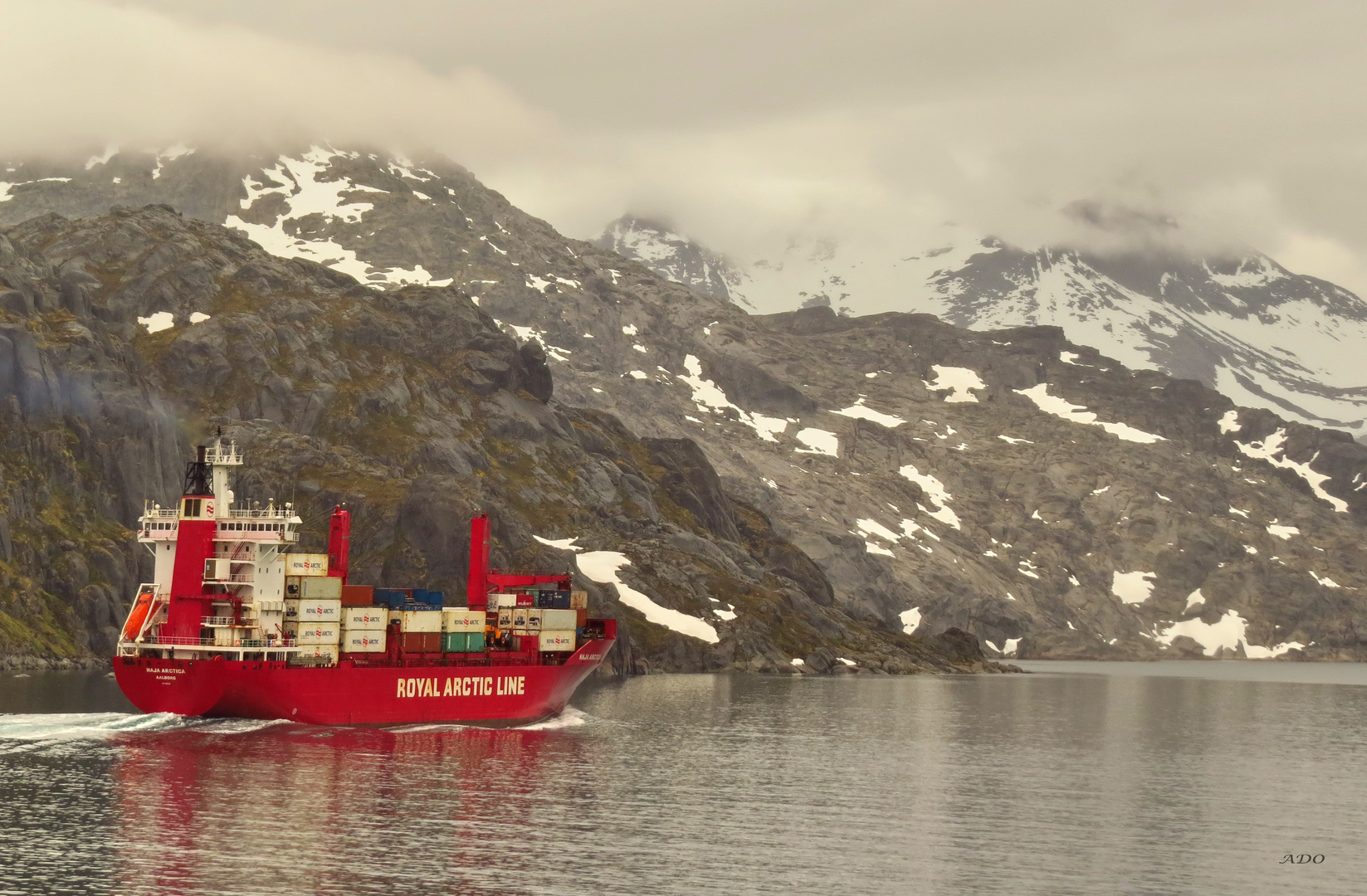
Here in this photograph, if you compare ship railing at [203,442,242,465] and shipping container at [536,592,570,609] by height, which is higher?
ship railing at [203,442,242,465]

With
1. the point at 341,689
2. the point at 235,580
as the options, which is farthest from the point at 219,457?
the point at 341,689

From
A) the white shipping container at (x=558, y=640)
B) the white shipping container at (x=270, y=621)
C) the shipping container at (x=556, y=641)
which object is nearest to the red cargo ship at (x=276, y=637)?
the white shipping container at (x=270, y=621)

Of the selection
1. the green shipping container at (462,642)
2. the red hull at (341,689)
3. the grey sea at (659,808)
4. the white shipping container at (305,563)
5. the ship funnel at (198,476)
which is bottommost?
the grey sea at (659,808)

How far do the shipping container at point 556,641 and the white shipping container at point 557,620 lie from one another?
0.40m

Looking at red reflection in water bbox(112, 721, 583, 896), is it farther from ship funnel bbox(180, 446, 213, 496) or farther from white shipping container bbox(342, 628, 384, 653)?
ship funnel bbox(180, 446, 213, 496)

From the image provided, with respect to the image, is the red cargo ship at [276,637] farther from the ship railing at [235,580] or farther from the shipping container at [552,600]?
the shipping container at [552,600]

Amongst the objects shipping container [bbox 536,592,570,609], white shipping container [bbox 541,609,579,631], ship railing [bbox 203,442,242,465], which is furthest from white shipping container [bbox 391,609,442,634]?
ship railing [bbox 203,442,242,465]

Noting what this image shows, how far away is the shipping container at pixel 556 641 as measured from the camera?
412 feet

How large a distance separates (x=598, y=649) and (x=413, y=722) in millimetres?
21530

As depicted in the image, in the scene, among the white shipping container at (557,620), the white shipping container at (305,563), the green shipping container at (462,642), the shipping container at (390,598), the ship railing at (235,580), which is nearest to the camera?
the ship railing at (235,580)

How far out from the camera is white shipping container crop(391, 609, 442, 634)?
4535 inches

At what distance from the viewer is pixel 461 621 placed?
4670 inches

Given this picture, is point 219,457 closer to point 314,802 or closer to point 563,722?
point 563,722

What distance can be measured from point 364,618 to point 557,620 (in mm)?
19031
